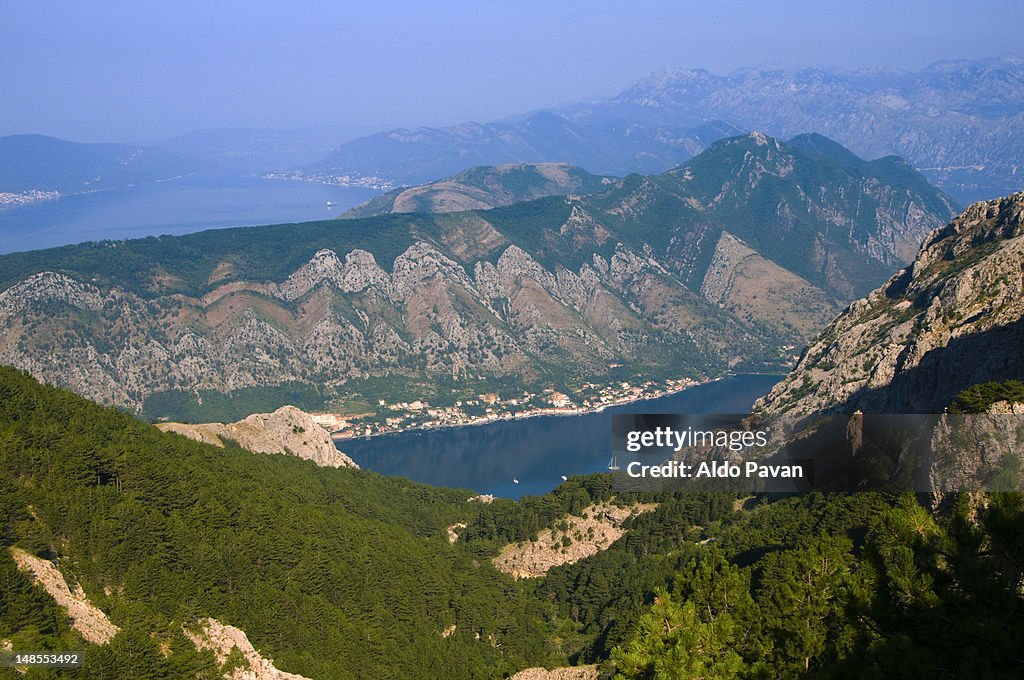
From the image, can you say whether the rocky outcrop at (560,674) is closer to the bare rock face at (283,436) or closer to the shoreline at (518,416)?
the bare rock face at (283,436)

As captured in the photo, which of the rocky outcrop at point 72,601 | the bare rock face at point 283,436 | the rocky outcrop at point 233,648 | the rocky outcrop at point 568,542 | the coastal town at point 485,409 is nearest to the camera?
the rocky outcrop at point 72,601

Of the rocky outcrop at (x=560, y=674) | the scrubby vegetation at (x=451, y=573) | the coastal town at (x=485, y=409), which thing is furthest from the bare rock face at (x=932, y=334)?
the coastal town at (x=485, y=409)

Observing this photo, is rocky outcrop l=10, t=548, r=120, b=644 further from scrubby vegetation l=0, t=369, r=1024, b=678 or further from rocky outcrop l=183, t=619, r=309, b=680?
rocky outcrop l=183, t=619, r=309, b=680

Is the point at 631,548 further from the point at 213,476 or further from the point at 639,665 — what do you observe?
the point at 639,665

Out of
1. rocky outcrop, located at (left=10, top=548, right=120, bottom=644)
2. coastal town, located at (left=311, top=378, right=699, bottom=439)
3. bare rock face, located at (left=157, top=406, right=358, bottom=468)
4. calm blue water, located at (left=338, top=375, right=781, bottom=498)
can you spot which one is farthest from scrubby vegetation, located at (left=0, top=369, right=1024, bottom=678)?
coastal town, located at (left=311, top=378, right=699, bottom=439)

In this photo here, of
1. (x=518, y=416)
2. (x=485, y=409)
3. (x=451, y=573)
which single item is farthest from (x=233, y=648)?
(x=485, y=409)
